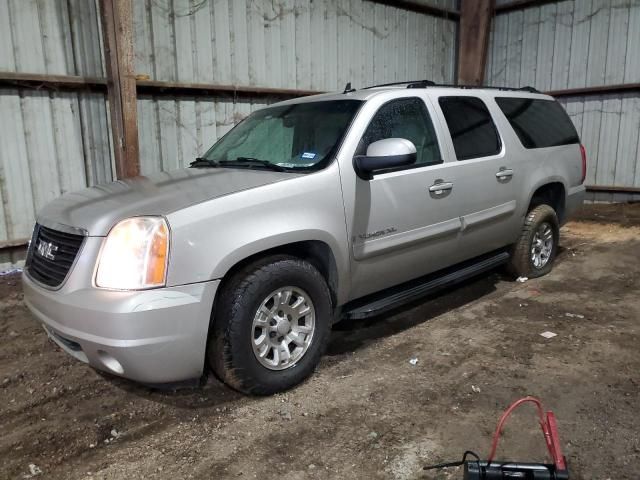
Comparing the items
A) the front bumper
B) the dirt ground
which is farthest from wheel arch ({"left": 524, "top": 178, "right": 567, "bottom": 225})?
the front bumper

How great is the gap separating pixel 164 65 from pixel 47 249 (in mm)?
4452

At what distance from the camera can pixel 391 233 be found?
352 cm

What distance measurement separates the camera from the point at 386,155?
3.16 meters

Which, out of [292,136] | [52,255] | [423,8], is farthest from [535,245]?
[423,8]

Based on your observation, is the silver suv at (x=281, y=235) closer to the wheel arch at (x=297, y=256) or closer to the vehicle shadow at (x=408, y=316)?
the wheel arch at (x=297, y=256)

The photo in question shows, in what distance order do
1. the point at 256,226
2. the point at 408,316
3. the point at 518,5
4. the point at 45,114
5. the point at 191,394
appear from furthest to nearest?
1. the point at 518,5
2. the point at 45,114
3. the point at 408,316
4. the point at 191,394
5. the point at 256,226

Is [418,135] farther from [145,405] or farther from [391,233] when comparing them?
[145,405]

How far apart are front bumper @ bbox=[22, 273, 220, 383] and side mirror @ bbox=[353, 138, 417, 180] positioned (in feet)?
4.01

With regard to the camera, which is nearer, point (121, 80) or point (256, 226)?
point (256, 226)

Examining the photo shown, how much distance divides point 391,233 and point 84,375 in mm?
2222

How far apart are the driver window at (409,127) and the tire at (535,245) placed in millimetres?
1600

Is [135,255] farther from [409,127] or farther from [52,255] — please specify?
[409,127]

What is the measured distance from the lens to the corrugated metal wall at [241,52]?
264 inches

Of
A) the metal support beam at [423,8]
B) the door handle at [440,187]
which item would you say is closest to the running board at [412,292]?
the door handle at [440,187]
